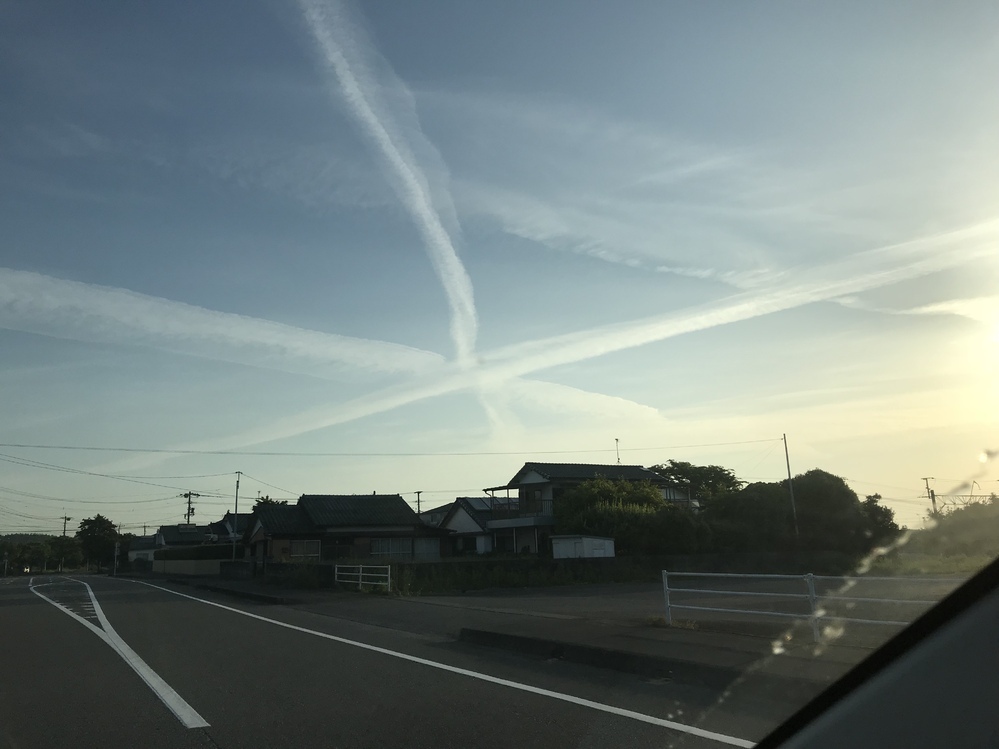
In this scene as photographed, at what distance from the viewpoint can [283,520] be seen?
178ft

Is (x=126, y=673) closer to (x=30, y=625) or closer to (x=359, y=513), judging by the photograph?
(x=30, y=625)

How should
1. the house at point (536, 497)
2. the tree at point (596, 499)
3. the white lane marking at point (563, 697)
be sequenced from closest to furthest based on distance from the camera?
the white lane marking at point (563, 697) < the tree at point (596, 499) < the house at point (536, 497)

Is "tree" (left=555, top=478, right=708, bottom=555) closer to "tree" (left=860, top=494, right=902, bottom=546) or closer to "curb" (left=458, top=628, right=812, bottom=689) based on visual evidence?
"tree" (left=860, top=494, right=902, bottom=546)

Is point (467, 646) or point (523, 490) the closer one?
point (467, 646)

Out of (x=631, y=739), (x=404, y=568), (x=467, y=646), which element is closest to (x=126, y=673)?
(x=467, y=646)

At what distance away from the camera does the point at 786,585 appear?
28.3m

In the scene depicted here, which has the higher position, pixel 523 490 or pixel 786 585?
pixel 523 490

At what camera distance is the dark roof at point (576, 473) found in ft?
177

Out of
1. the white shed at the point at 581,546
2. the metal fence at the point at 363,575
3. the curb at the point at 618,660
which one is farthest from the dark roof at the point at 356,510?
the curb at the point at 618,660

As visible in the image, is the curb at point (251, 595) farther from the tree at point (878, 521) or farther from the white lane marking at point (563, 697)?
the tree at point (878, 521)

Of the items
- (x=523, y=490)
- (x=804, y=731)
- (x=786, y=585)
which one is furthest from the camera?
(x=523, y=490)

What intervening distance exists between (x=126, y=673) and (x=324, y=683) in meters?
2.88

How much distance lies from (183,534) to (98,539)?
34.2 ft

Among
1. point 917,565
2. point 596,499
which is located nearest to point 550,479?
point 596,499
